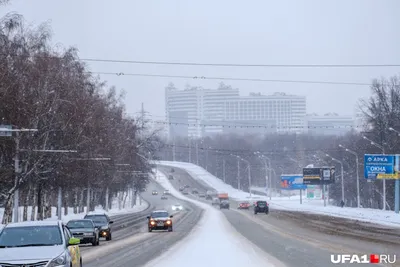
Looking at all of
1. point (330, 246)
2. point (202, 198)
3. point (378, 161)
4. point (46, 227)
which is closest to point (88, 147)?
point (378, 161)

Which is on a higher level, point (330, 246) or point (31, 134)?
point (31, 134)

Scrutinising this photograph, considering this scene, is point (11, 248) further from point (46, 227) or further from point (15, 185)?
point (15, 185)

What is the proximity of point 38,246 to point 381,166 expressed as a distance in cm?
5927

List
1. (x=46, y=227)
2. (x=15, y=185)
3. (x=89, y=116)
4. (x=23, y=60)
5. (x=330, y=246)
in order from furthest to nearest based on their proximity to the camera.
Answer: (x=89, y=116), (x=23, y=60), (x=15, y=185), (x=330, y=246), (x=46, y=227)

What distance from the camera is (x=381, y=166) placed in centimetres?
7231

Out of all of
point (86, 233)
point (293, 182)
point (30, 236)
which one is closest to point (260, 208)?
point (293, 182)

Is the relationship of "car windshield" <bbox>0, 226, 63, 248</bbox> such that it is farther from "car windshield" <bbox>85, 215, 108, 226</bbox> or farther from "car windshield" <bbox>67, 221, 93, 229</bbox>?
"car windshield" <bbox>85, 215, 108, 226</bbox>

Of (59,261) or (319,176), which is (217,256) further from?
(319,176)

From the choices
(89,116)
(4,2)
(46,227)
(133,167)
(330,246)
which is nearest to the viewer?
(46,227)

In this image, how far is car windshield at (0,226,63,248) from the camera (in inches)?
665

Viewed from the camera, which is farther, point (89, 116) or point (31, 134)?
point (89, 116)

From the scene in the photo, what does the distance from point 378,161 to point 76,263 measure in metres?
58.2

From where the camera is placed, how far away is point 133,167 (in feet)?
309

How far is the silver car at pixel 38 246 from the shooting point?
15.2 m
